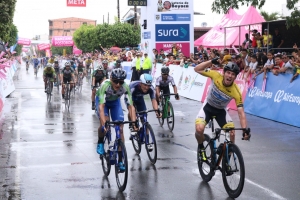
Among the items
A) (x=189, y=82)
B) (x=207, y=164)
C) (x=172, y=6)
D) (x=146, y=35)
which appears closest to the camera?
(x=207, y=164)

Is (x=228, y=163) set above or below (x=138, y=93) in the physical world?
below

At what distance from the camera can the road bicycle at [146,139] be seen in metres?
9.94

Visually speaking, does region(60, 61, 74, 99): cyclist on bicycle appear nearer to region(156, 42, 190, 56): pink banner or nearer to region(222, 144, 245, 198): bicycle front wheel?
region(156, 42, 190, 56): pink banner

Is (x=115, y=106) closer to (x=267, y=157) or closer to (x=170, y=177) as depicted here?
(x=170, y=177)

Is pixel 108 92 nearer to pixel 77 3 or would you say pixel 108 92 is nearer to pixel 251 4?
pixel 251 4

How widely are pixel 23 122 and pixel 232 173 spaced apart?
997 centimetres

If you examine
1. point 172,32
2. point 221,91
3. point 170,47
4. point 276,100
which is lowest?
point 276,100

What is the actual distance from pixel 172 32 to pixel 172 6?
1.55m

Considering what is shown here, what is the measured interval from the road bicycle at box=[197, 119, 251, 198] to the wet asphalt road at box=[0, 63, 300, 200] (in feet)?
0.58

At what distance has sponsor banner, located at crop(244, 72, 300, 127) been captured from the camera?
49.8 ft

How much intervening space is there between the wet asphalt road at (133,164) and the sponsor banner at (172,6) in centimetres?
1730

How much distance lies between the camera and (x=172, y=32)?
33250 mm

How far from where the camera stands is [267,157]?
10555 mm

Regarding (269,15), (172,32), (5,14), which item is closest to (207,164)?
(5,14)
